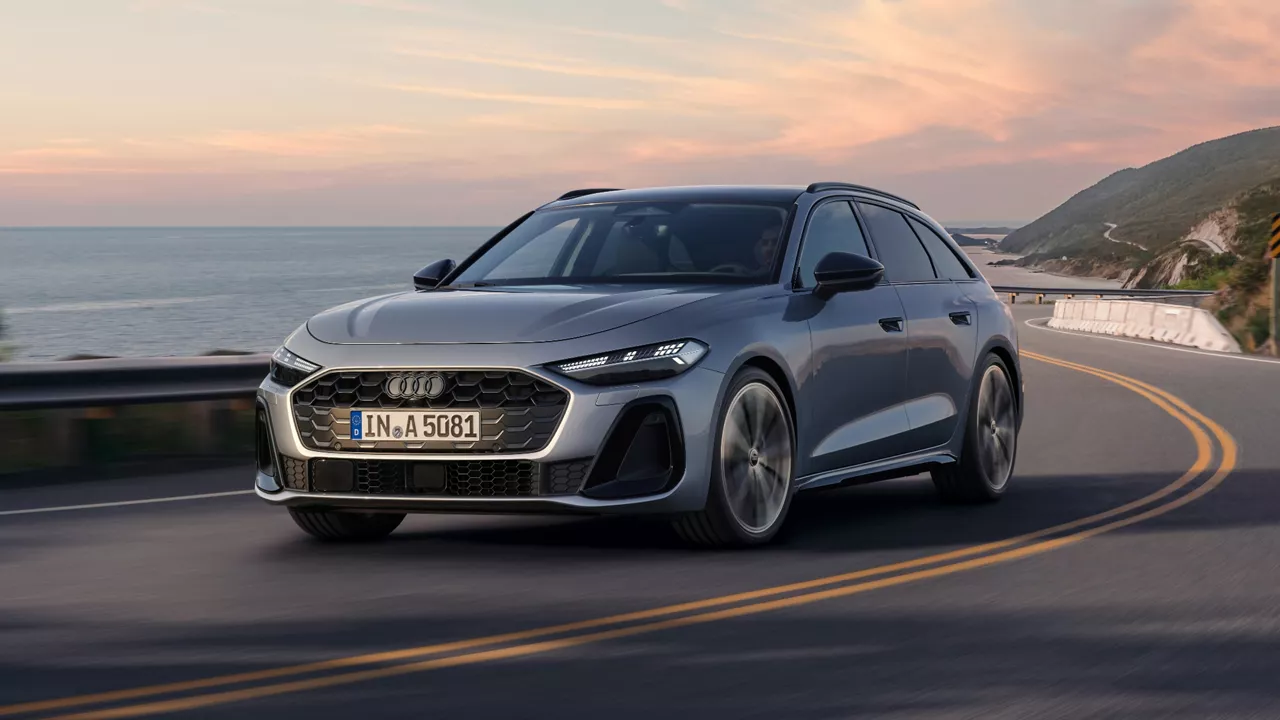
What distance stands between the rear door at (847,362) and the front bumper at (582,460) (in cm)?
100

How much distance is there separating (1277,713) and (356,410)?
4092 millimetres

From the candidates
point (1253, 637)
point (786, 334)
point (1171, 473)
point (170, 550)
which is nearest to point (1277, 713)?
point (1253, 637)

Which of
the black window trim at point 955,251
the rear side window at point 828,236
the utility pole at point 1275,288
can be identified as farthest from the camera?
the utility pole at point 1275,288

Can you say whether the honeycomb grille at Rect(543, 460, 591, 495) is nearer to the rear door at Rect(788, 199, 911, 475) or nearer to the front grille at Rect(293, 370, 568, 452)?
the front grille at Rect(293, 370, 568, 452)

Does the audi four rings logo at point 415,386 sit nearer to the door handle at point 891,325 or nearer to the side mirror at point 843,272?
the side mirror at point 843,272

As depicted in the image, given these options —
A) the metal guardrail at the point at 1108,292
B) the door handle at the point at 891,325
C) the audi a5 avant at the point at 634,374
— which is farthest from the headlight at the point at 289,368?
the metal guardrail at the point at 1108,292

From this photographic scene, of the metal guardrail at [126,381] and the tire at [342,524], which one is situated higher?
the metal guardrail at [126,381]

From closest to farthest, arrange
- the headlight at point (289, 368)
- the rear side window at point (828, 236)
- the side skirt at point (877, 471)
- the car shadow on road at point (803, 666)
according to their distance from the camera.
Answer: the car shadow on road at point (803, 666)
the headlight at point (289, 368)
the side skirt at point (877, 471)
the rear side window at point (828, 236)

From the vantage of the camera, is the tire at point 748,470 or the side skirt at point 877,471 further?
the side skirt at point 877,471

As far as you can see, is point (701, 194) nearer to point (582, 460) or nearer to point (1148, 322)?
point (582, 460)

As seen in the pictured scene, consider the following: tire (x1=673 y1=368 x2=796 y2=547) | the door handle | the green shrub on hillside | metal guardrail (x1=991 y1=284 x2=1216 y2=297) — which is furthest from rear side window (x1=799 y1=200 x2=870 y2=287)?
metal guardrail (x1=991 y1=284 x2=1216 y2=297)

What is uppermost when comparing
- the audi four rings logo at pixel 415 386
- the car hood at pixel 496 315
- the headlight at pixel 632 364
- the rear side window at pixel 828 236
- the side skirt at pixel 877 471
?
the rear side window at pixel 828 236

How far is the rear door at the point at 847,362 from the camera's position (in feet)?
29.6

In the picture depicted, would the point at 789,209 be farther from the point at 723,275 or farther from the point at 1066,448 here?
the point at 1066,448
